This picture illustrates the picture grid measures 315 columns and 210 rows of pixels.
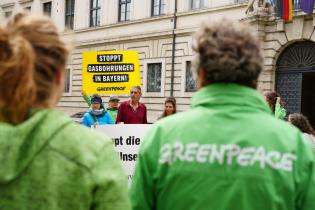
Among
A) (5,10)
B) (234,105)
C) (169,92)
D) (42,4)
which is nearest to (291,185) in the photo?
(234,105)

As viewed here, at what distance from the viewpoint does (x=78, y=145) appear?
6.31ft

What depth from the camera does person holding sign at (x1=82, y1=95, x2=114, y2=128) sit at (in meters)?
9.27

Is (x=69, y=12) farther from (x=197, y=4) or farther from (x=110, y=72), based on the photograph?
(x=110, y=72)

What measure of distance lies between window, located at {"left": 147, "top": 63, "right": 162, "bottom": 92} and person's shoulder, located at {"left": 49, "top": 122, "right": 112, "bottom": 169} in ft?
79.5

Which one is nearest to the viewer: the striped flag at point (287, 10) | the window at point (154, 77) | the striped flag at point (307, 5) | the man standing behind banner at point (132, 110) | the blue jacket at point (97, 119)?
the man standing behind banner at point (132, 110)

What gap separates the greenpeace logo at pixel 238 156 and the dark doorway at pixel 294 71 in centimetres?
1868

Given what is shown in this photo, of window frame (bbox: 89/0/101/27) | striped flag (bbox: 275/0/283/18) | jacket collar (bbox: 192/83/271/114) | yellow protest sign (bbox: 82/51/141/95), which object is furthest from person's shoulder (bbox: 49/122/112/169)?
window frame (bbox: 89/0/101/27)

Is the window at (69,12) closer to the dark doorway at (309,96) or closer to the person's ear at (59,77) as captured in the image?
the dark doorway at (309,96)

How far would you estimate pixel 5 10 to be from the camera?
3803 cm

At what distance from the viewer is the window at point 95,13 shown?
30969 mm

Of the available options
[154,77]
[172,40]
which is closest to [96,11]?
[154,77]

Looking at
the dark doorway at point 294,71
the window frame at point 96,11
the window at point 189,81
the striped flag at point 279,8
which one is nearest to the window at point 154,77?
the window at point 189,81

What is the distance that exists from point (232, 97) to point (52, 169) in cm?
75

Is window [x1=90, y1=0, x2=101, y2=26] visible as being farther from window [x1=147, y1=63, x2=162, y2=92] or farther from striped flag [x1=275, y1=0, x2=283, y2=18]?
striped flag [x1=275, y1=0, x2=283, y2=18]
